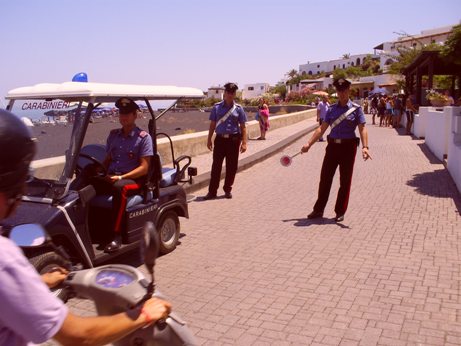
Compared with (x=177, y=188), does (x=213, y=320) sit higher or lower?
lower

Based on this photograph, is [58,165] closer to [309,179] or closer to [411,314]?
[411,314]

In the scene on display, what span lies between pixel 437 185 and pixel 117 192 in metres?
7.18

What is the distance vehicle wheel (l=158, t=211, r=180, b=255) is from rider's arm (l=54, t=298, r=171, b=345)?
3962 mm

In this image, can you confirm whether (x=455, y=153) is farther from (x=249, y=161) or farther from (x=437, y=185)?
(x=249, y=161)

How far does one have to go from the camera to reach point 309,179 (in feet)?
37.1

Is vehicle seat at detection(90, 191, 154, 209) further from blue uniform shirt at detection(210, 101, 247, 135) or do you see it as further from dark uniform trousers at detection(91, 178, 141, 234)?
blue uniform shirt at detection(210, 101, 247, 135)

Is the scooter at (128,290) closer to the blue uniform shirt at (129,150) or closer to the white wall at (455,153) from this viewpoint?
the blue uniform shirt at (129,150)

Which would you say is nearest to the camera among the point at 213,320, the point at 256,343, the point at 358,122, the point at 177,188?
the point at 256,343

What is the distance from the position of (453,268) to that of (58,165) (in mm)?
4175

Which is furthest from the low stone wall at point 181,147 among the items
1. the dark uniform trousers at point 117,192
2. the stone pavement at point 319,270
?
the stone pavement at point 319,270

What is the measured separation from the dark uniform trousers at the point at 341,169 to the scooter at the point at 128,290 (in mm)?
5543

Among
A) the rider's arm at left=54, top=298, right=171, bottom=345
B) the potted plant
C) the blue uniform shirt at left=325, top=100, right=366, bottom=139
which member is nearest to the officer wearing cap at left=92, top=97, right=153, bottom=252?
the blue uniform shirt at left=325, top=100, right=366, bottom=139

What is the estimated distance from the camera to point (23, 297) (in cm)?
144

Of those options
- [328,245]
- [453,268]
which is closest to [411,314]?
[453,268]
